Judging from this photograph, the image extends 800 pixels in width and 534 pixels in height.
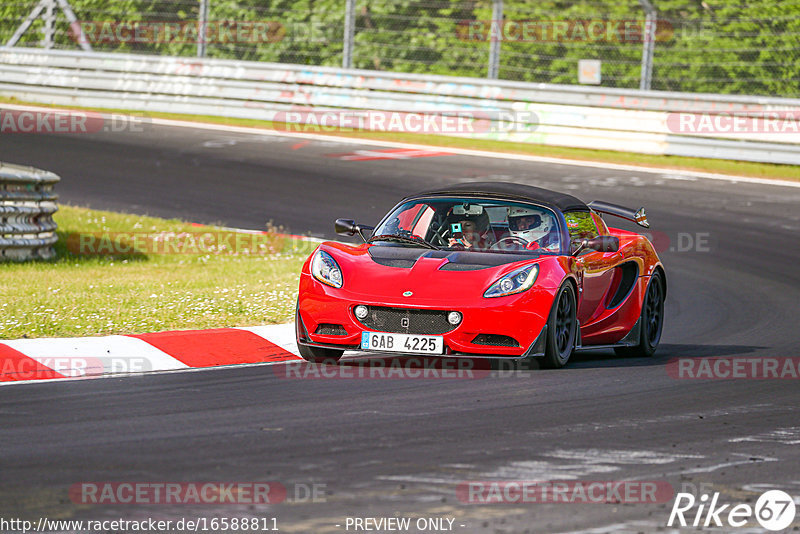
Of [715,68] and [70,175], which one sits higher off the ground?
[715,68]

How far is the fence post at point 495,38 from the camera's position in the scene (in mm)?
22734

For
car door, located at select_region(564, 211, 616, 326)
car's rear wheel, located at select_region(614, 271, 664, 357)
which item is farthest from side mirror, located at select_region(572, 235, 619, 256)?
car's rear wheel, located at select_region(614, 271, 664, 357)

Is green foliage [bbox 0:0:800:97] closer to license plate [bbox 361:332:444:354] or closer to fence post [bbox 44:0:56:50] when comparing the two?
fence post [bbox 44:0:56:50]

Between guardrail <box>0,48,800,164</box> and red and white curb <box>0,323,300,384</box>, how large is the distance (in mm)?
13156

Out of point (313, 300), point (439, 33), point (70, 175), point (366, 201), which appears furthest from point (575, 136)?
point (313, 300)

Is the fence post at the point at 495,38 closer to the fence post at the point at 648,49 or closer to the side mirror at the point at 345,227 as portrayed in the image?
the fence post at the point at 648,49

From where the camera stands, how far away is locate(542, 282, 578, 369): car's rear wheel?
27.7 feet

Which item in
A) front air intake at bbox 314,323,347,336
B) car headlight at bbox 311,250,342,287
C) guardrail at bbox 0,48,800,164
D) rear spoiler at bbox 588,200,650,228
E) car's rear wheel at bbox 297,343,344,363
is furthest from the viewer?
guardrail at bbox 0,48,800,164

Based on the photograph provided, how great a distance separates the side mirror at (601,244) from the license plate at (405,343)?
58.5 inches

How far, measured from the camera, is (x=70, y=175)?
63.5ft

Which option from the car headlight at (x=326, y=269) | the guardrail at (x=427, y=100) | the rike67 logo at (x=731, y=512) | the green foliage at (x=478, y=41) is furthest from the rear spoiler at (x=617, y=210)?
the guardrail at (x=427, y=100)

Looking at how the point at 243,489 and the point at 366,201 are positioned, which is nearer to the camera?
the point at 243,489

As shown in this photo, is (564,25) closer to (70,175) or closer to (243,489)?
(70,175)

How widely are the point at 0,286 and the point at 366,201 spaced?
7.13 m
